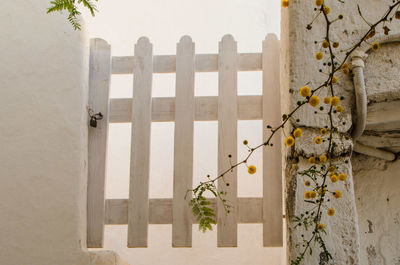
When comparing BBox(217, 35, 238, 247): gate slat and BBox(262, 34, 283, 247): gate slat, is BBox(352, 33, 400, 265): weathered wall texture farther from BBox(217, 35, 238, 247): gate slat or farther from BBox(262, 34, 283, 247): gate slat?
BBox(217, 35, 238, 247): gate slat

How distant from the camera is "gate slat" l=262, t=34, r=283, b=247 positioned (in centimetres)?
172

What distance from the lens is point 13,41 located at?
1.77 m

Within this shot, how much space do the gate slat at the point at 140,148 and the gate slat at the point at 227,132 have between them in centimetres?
33

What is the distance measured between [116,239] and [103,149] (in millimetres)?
1059

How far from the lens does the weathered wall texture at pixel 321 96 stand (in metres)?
1.20

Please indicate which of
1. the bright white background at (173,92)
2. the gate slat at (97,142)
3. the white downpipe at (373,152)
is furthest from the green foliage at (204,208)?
the bright white background at (173,92)

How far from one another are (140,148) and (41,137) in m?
0.43

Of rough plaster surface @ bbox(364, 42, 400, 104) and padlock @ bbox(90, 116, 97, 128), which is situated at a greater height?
rough plaster surface @ bbox(364, 42, 400, 104)

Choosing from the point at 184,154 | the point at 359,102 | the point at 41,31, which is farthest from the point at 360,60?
the point at 41,31

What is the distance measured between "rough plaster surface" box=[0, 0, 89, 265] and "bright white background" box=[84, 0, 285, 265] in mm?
922

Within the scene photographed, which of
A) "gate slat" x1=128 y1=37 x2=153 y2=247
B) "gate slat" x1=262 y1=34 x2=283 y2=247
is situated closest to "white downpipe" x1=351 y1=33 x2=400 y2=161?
"gate slat" x1=262 y1=34 x2=283 y2=247

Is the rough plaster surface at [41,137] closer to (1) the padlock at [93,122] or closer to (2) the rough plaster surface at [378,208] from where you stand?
(1) the padlock at [93,122]

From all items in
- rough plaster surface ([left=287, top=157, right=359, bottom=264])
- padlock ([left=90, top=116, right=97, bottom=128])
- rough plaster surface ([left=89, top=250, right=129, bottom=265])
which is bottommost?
rough plaster surface ([left=89, top=250, right=129, bottom=265])

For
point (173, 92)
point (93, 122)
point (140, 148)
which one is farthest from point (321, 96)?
point (173, 92)
